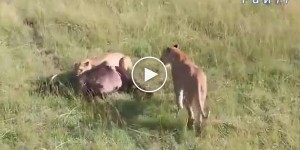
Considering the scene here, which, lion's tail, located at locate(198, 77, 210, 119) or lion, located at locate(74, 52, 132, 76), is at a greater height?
lion, located at locate(74, 52, 132, 76)

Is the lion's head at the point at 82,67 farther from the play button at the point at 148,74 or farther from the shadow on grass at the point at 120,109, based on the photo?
the play button at the point at 148,74

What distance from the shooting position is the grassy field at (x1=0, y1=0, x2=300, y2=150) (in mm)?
4188

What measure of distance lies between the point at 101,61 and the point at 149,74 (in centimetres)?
45

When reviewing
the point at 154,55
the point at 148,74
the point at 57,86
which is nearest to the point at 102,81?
the point at 57,86

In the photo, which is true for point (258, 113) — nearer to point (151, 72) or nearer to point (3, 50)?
point (151, 72)

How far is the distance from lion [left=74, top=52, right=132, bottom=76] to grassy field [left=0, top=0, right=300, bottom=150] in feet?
0.93

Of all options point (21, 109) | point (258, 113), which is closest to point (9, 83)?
point (21, 109)

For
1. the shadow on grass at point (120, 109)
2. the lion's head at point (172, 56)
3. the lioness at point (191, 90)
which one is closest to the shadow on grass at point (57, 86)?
the shadow on grass at point (120, 109)

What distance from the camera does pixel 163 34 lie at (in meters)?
5.56

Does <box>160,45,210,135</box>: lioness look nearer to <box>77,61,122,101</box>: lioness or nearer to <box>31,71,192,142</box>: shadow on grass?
<box>31,71,192,142</box>: shadow on grass

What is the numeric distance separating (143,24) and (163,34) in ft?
0.84

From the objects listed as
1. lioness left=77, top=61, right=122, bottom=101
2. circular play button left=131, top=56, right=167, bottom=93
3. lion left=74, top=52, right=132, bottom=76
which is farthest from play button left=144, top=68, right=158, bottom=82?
lioness left=77, top=61, right=122, bottom=101

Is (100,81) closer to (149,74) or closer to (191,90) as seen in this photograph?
(149,74)

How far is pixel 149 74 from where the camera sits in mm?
5066
